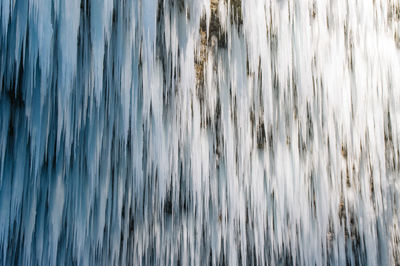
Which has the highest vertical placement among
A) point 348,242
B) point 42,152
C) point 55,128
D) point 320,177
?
point 55,128

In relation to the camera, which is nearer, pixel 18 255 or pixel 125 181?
pixel 18 255

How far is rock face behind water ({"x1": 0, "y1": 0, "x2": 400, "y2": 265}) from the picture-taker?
4.47 ft

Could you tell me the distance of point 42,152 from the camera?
1.37 m

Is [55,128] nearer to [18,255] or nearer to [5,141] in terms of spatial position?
[5,141]

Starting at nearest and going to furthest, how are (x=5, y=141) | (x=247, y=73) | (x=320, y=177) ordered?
(x=5, y=141)
(x=247, y=73)
(x=320, y=177)

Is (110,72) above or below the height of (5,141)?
above

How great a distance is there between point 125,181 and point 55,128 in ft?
1.29

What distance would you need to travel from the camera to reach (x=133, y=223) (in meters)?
1.57

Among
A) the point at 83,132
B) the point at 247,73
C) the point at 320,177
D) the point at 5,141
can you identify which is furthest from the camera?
the point at 320,177

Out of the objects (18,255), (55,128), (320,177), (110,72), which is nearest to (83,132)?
(55,128)

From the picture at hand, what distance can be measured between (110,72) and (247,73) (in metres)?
0.71

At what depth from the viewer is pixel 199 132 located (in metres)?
1.64

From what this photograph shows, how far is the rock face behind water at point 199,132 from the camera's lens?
4.47ft

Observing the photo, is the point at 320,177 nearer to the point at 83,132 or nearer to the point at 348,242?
the point at 348,242
